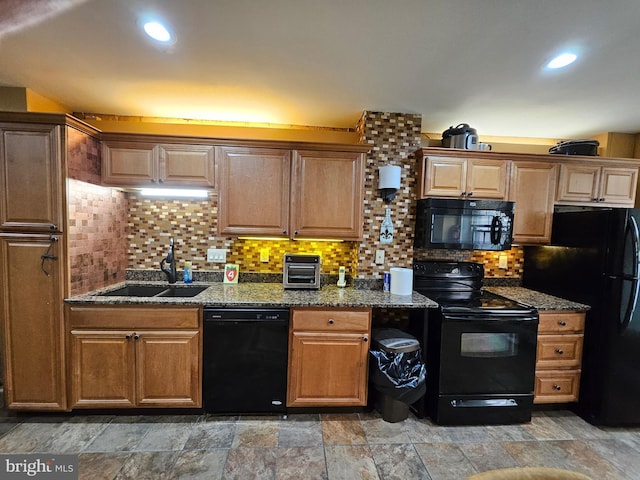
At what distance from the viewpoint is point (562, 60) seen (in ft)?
5.85

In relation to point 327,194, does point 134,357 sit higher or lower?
lower

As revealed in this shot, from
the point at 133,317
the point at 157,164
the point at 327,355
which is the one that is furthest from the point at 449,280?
the point at 157,164

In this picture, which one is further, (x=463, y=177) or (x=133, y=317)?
(x=463, y=177)

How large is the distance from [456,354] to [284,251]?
1.68 metres

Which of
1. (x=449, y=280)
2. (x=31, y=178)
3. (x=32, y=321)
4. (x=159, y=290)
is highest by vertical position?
(x=31, y=178)

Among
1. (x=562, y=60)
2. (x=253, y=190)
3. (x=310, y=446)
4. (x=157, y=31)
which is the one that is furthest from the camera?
(x=253, y=190)

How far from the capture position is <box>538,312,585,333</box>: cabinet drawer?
234 cm

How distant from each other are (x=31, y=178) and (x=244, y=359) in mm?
1939

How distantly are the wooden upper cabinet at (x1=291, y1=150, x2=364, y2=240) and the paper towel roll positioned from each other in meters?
0.45

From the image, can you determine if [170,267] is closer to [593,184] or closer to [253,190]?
[253,190]

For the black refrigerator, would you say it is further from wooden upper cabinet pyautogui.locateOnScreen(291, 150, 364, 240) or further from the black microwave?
wooden upper cabinet pyautogui.locateOnScreen(291, 150, 364, 240)

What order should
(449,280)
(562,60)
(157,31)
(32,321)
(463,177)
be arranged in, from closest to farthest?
(157,31), (562,60), (32,321), (463,177), (449,280)

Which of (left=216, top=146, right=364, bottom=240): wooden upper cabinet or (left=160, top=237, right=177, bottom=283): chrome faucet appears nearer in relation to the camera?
(left=216, top=146, right=364, bottom=240): wooden upper cabinet

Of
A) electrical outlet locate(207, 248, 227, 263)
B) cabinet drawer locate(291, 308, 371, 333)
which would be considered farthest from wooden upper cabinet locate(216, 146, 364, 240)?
cabinet drawer locate(291, 308, 371, 333)
